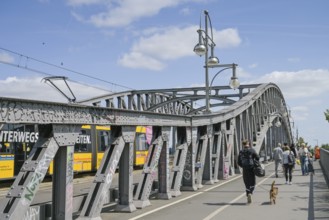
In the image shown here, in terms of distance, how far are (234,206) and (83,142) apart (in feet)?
47.7

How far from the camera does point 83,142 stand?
24.2 meters

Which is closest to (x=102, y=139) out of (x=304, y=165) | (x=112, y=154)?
(x=304, y=165)

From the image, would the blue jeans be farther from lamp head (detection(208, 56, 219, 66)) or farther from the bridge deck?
lamp head (detection(208, 56, 219, 66))

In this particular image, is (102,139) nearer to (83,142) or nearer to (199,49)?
(83,142)

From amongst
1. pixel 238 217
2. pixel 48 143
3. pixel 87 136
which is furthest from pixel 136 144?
pixel 48 143

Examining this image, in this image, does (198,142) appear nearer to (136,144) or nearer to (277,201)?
(277,201)

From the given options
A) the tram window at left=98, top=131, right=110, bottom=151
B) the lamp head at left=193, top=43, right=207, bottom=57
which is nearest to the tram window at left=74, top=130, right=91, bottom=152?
the tram window at left=98, top=131, right=110, bottom=151

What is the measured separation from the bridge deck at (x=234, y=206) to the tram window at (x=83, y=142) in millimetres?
10588

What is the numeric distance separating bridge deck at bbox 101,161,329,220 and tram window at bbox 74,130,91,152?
10588 millimetres

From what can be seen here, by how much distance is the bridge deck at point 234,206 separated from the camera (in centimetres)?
958

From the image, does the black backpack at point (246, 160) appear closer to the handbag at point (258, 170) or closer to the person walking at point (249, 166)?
the person walking at point (249, 166)

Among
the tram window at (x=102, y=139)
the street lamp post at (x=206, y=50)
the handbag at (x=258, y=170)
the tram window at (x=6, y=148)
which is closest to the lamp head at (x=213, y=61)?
the street lamp post at (x=206, y=50)

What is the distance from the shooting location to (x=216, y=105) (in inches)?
2270

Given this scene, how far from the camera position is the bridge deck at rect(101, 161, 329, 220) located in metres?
9.58
